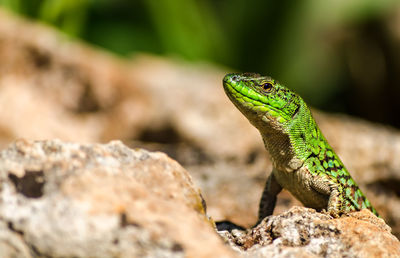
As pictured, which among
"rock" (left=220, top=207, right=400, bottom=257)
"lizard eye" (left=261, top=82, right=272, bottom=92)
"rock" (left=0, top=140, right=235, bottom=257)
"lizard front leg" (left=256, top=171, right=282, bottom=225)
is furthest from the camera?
"lizard front leg" (left=256, top=171, right=282, bottom=225)

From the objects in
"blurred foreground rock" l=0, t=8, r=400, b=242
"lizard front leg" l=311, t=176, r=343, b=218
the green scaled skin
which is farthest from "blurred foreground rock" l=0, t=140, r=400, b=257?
"blurred foreground rock" l=0, t=8, r=400, b=242

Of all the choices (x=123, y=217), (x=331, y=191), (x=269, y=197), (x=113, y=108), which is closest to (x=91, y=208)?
(x=123, y=217)

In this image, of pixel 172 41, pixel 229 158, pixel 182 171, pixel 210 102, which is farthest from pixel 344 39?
pixel 182 171

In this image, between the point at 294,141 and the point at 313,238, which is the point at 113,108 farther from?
the point at 313,238

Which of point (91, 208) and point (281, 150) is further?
point (281, 150)

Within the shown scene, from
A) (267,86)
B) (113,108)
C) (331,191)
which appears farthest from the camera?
(113,108)

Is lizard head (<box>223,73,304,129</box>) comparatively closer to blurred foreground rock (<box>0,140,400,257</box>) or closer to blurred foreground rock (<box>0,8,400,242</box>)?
blurred foreground rock (<box>0,140,400,257</box>)

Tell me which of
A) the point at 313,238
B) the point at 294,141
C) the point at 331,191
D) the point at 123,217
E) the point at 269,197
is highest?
the point at 123,217
